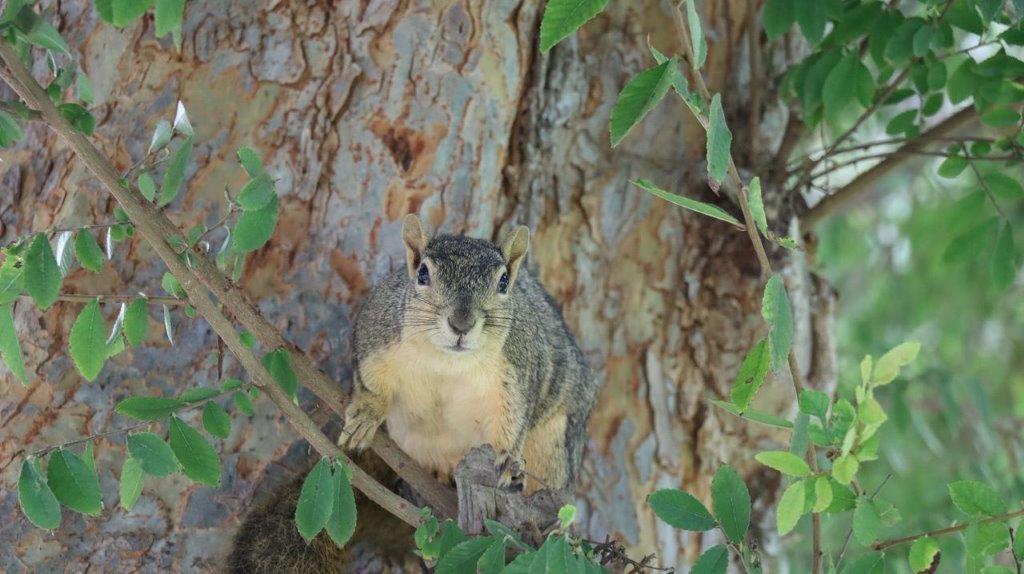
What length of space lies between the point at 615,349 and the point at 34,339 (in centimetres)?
110

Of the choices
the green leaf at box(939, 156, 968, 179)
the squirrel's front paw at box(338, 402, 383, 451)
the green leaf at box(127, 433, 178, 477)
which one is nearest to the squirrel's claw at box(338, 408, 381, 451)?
the squirrel's front paw at box(338, 402, 383, 451)

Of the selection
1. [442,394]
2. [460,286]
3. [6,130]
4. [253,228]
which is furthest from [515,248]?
[6,130]

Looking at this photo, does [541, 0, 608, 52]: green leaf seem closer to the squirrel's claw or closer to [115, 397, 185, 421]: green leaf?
[115, 397, 185, 421]: green leaf

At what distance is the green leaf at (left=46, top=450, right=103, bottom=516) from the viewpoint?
50.9 inches

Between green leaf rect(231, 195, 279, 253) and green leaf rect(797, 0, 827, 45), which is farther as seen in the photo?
green leaf rect(797, 0, 827, 45)

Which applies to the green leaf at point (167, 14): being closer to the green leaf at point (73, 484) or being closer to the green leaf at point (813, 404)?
the green leaf at point (73, 484)

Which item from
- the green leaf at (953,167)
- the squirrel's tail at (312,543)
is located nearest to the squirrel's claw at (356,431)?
the squirrel's tail at (312,543)

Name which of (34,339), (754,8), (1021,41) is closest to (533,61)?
(754,8)

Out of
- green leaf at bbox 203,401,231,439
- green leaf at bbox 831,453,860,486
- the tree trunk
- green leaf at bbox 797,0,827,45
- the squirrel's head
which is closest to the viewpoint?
green leaf at bbox 831,453,860,486

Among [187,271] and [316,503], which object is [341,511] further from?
[187,271]

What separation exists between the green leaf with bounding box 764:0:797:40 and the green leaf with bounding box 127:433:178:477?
1.24 meters

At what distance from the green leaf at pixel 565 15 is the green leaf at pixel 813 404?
46 centimetres

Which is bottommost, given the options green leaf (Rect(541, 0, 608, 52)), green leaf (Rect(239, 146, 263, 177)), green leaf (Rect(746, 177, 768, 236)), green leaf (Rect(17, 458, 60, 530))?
green leaf (Rect(17, 458, 60, 530))

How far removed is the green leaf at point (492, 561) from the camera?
1262 mm
